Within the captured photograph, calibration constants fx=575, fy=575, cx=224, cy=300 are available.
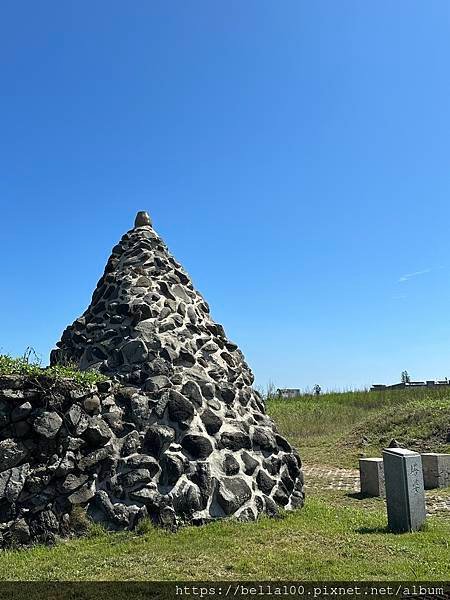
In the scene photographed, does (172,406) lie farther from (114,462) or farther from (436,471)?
(436,471)

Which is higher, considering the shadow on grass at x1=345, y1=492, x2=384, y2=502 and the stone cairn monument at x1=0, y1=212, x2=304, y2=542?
the stone cairn monument at x1=0, y1=212, x2=304, y2=542

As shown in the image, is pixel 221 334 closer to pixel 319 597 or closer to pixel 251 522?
Answer: pixel 251 522

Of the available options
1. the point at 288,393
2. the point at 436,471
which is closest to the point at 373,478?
the point at 436,471

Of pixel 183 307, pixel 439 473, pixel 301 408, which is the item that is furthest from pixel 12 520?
pixel 301 408

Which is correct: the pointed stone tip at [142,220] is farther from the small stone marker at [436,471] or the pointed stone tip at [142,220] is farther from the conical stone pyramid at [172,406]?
the small stone marker at [436,471]

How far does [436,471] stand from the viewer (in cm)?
1241

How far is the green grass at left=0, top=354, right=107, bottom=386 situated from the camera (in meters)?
7.30

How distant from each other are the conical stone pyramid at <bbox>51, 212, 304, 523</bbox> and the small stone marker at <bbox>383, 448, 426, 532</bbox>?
1506 millimetres

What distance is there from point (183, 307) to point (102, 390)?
8.01ft

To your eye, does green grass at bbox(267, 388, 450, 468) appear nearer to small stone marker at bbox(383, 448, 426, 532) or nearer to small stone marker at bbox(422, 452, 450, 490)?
small stone marker at bbox(422, 452, 450, 490)

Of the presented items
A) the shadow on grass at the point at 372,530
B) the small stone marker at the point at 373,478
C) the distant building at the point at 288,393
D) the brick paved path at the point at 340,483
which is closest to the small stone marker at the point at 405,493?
the shadow on grass at the point at 372,530

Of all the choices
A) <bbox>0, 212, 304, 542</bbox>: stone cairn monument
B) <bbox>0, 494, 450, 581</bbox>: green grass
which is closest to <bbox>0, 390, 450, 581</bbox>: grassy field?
<bbox>0, 494, 450, 581</bbox>: green grass

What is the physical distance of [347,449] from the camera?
60.6ft

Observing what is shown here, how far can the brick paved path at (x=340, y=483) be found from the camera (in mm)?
9977
